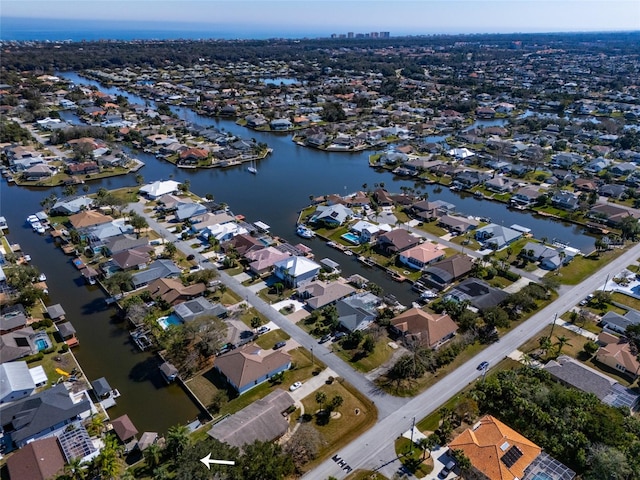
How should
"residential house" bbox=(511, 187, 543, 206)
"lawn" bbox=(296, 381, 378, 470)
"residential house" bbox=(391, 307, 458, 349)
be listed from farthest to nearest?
"residential house" bbox=(511, 187, 543, 206)
"residential house" bbox=(391, 307, 458, 349)
"lawn" bbox=(296, 381, 378, 470)

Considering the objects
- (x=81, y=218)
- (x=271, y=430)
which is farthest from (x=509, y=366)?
(x=81, y=218)

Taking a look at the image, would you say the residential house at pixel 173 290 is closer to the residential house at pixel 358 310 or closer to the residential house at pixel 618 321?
the residential house at pixel 358 310

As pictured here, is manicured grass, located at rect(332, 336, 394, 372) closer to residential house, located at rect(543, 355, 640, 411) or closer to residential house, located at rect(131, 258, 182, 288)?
residential house, located at rect(543, 355, 640, 411)

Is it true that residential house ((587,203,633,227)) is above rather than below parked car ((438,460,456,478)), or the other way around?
above

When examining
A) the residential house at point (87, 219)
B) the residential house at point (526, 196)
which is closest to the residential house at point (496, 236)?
the residential house at point (526, 196)

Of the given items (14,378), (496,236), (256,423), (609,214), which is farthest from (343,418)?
(609,214)

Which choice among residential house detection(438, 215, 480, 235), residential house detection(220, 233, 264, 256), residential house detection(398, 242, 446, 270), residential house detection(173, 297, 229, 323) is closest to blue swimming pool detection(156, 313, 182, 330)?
residential house detection(173, 297, 229, 323)
